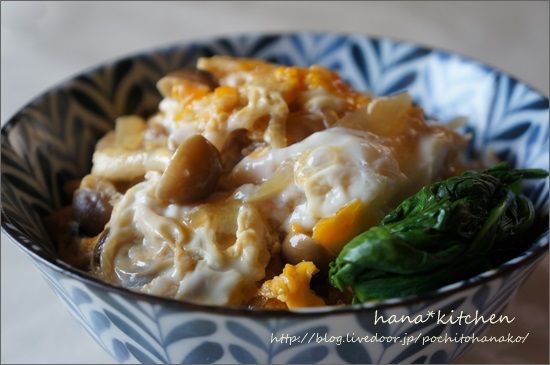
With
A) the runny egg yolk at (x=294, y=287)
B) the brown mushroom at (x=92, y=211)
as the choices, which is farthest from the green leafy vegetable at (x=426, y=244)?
the brown mushroom at (x=92, y=211)

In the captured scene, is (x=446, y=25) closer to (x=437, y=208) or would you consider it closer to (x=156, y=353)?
(x=437, y=208)

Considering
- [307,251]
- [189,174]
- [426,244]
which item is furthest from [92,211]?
[426,244]

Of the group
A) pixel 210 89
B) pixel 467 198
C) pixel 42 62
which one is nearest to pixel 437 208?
pixel 467 198

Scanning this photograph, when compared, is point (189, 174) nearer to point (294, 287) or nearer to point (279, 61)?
point (294, 287)

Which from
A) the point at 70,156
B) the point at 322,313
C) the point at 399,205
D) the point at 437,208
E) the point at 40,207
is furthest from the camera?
the point at 70,156

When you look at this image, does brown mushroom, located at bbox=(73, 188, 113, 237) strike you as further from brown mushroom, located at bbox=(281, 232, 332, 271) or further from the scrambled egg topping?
brown mushroom, located at bbox=(281, 232, 332, 271)

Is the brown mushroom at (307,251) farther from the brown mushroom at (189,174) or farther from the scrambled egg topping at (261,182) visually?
the brown mushroom at (189,174)
